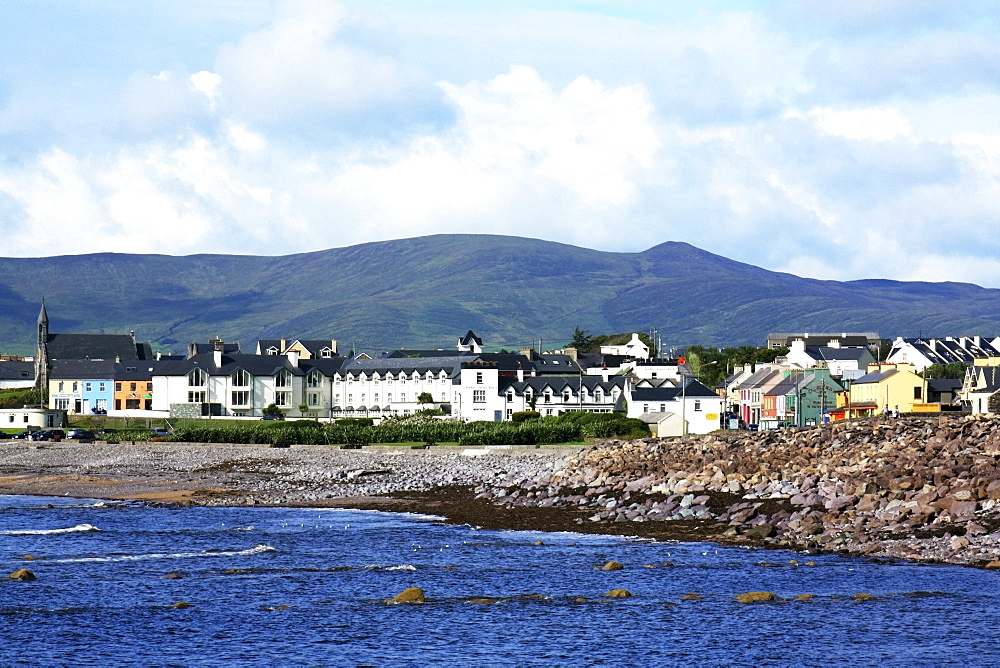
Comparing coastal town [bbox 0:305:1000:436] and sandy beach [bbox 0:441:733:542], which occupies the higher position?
coastal town [bbox 0:305:1000:436]

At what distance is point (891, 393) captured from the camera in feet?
330

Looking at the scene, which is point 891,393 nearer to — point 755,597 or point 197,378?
point 197,378

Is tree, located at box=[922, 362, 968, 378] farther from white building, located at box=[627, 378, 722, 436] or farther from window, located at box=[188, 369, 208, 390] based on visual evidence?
window, located at box=[188, 369, 208, 390]

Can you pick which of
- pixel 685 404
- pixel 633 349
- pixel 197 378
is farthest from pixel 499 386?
pixel 633 349

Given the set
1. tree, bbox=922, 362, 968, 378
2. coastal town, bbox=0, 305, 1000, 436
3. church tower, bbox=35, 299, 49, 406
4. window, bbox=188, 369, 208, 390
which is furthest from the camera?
church tower, bbox=35, 299, 49, 406

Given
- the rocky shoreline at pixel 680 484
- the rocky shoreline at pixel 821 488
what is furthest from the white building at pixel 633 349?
the rocky shoreline at pixel 821 488

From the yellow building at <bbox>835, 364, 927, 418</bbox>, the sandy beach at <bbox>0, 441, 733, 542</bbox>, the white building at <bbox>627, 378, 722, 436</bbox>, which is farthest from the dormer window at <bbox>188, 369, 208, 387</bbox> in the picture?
the yellow building at <bbox>835, 364, 927, 418</bbox>

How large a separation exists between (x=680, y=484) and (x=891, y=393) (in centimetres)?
6101

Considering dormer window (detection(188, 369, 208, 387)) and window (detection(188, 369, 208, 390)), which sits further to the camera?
window (detection(188, 369, 208, 390))

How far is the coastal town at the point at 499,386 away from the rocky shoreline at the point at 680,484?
2729 cm

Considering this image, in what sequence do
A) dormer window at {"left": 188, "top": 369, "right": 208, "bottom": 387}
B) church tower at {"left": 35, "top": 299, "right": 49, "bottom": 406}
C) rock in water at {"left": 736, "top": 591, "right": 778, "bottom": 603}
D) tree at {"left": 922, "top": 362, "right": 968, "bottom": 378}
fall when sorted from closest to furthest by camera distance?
rock in water at {"left": 736, "top": 591, "right": 778, "bottom": 603}
tree at {"left": 922, "top": 362, "right": 968, "bottom": 378}
dormer window at {"left": 188, "top": 369, "right": 208, "bottom": 387}
church tower at {"left": 35, "top": 299, "right": 49, "bottom": 406}

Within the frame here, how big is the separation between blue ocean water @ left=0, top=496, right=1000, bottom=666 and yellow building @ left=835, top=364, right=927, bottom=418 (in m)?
68.6

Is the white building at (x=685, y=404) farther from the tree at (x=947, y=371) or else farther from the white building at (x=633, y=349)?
the white building at (x=633, y=349)

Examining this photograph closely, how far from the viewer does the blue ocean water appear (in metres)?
22.8
